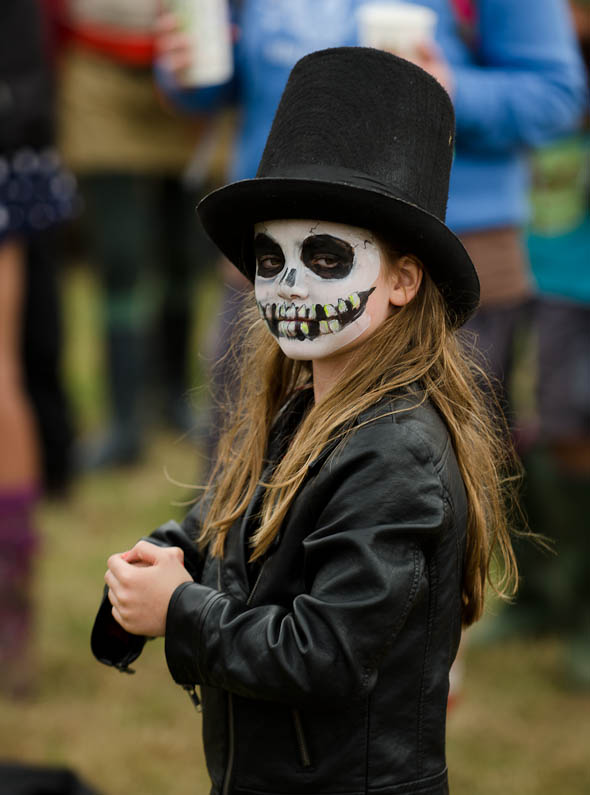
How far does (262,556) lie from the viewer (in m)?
1.69

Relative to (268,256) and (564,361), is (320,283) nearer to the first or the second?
(268,256)

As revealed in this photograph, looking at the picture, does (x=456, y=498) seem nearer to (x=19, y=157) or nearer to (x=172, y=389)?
(x=19, y=157)

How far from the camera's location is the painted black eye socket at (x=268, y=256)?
1677 millimetres

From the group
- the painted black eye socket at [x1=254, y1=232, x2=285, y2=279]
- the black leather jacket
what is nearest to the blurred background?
the painted black eye socket at [x1=254, y1=232, x2=285, y2=279]

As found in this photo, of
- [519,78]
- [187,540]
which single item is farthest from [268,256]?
[519,78]

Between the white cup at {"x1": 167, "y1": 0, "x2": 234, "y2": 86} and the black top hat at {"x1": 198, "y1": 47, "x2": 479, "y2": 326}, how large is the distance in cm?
115

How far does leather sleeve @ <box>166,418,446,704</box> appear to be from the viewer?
1.50m

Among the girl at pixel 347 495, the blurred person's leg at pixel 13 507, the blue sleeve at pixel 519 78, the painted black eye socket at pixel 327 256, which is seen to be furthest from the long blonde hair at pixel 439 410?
the blurred person's leg at pixel 13 507

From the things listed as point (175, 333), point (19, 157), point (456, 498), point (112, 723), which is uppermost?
point (19, 157)

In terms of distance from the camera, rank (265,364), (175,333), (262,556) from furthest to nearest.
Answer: (175,333)
(265,364)
(262,556)

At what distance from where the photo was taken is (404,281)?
5.60 feet

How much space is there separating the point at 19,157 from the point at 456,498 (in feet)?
6.14

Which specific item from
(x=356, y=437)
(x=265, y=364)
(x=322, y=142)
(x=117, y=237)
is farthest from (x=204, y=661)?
(x=117, y=237)

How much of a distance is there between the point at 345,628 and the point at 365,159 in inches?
23.8
